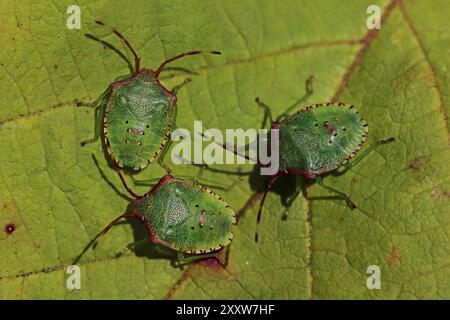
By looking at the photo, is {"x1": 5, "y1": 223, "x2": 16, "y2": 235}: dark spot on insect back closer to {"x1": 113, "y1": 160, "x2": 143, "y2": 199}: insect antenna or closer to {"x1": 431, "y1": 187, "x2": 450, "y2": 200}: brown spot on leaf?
{"x1": 113, "y1": 160, "x2": 143, "y2": 199}: insect antenna

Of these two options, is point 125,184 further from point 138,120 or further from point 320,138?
point 320,138

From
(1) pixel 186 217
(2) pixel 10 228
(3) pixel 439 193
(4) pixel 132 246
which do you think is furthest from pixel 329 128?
(2) pixel 10 228

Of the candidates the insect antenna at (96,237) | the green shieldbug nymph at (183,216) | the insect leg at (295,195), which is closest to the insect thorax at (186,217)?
the green shieldbug nymph at (183,216)

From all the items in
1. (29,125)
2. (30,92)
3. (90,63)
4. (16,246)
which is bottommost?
(16,246)

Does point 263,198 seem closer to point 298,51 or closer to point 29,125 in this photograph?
point 298,51

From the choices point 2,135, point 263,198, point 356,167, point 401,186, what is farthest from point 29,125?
point 401,186

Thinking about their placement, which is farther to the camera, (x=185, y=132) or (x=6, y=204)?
(x=185, y=132)

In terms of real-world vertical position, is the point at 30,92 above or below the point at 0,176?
above
